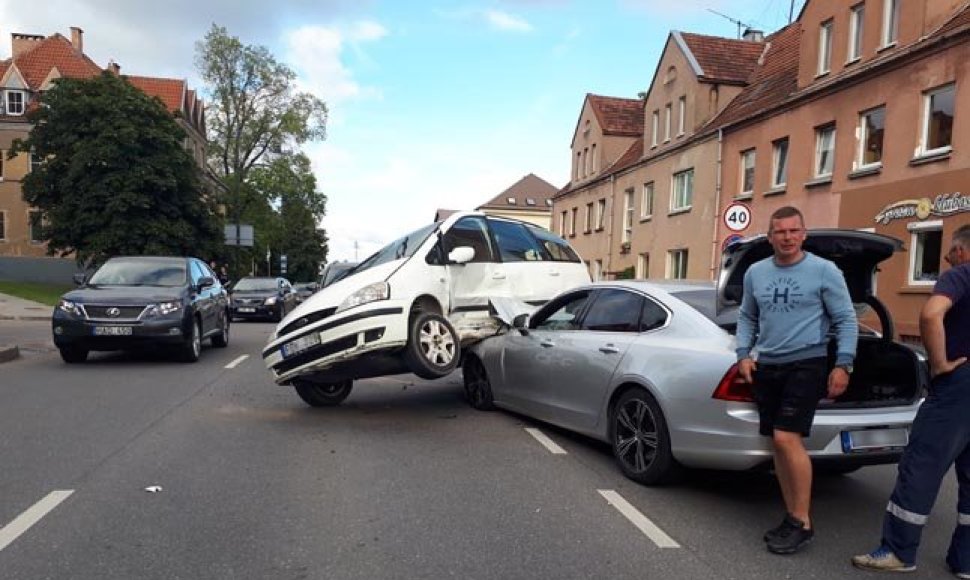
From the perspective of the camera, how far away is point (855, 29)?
1933 cm

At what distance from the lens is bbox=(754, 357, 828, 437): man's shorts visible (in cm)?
400

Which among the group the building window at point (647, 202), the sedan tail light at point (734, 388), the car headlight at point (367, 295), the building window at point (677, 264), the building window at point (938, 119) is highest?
the building window at point (938, 119)

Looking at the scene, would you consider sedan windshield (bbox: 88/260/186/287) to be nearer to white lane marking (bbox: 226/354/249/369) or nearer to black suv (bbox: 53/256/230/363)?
black suv (bbox: 53/256/230/363)

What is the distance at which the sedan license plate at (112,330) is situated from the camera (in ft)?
34.9

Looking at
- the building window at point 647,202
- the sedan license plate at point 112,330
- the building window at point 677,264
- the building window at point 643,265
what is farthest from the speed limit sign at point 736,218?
the building window at point 647,202

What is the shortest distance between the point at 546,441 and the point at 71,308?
7765 millimetres

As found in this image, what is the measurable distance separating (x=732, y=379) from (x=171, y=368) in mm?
9001

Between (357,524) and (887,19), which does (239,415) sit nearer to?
(357,524)

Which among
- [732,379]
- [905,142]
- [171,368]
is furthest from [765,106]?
[732,379]

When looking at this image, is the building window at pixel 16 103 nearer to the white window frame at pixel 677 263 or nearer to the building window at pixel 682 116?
the building window at pixel 682 116

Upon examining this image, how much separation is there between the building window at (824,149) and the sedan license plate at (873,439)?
16651mm

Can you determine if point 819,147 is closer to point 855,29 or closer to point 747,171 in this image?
point 855,29

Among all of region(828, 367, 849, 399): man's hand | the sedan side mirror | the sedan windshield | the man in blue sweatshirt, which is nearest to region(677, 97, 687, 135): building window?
the sedan windshield

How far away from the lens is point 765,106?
2250 centimetres
